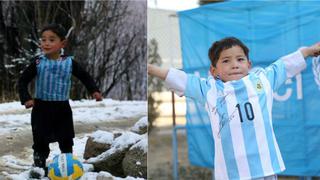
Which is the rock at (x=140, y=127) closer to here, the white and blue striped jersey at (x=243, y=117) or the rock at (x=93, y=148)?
the rock at (x=93, y=148)

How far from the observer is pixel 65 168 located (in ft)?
11.9

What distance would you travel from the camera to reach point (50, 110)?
361cm

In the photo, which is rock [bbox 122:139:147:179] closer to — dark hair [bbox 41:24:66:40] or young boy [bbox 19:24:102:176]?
young boy [bbox 19:24:102:176]

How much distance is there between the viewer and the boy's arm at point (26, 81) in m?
3.59

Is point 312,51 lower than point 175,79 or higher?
higher

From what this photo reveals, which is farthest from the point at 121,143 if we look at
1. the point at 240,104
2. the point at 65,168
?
the point at 240,104

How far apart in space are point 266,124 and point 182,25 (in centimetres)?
190

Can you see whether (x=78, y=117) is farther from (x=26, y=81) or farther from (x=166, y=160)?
(x=166, y=160)

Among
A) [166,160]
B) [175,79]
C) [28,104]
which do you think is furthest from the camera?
[166,160]

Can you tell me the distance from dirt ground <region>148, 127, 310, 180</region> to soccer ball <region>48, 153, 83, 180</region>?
2.19 m

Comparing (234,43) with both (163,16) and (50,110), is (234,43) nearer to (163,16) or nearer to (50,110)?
(50,110)

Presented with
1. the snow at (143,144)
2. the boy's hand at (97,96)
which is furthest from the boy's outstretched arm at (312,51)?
the boy's hand at (97,96)

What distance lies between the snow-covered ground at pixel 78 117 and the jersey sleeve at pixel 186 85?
0.58 meters

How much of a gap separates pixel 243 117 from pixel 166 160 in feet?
16.2
